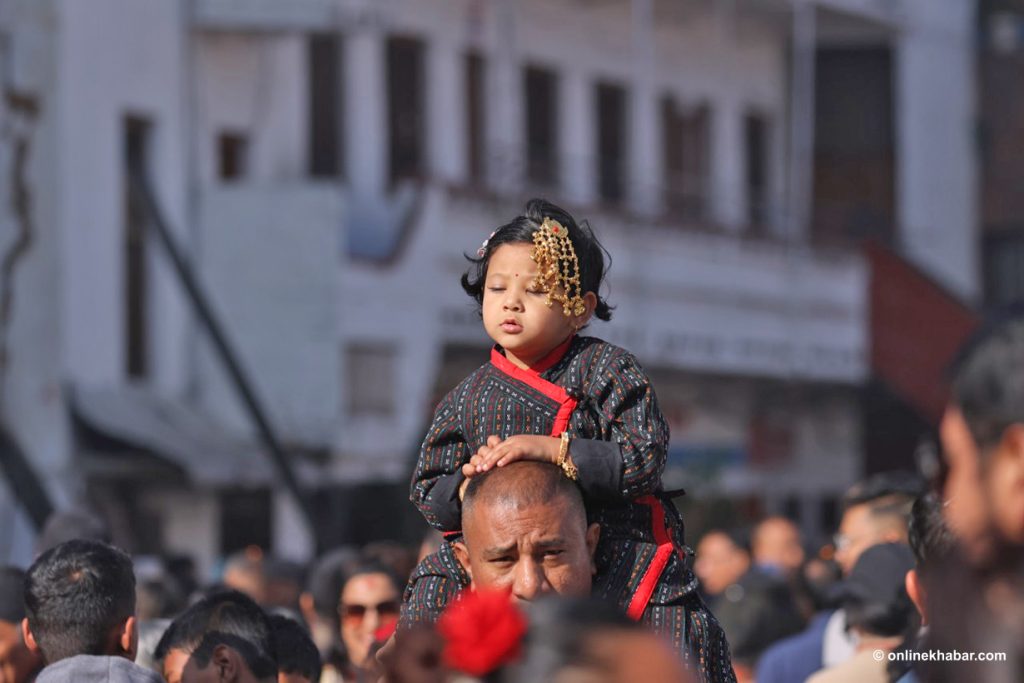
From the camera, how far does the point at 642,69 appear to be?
23.4 metres

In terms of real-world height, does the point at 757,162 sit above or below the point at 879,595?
above

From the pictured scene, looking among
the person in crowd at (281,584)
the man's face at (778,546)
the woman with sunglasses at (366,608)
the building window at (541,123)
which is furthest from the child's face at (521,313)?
the building window at (541,123)

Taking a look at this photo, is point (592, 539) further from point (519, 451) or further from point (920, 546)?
point (920, 546)

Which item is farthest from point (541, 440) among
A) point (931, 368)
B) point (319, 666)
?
point (931, 368)

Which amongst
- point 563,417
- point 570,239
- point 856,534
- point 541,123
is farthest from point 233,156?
point 563,417

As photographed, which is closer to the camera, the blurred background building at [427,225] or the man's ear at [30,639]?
the man's ear at [30,639]

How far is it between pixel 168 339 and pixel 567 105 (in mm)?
7150

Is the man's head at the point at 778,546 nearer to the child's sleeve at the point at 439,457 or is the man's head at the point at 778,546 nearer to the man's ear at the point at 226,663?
the man's ear at the point at 226,663

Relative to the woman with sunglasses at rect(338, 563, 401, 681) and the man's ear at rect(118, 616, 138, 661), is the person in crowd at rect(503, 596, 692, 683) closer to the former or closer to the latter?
the man's ear at rect(118, 616, 138, 661)

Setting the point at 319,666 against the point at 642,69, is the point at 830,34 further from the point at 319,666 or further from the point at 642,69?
the point at 319,666

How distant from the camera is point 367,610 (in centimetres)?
726

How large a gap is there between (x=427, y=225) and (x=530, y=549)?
16.4 meters

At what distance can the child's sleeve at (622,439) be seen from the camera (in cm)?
422

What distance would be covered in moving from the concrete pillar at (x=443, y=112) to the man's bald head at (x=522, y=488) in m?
17.6
